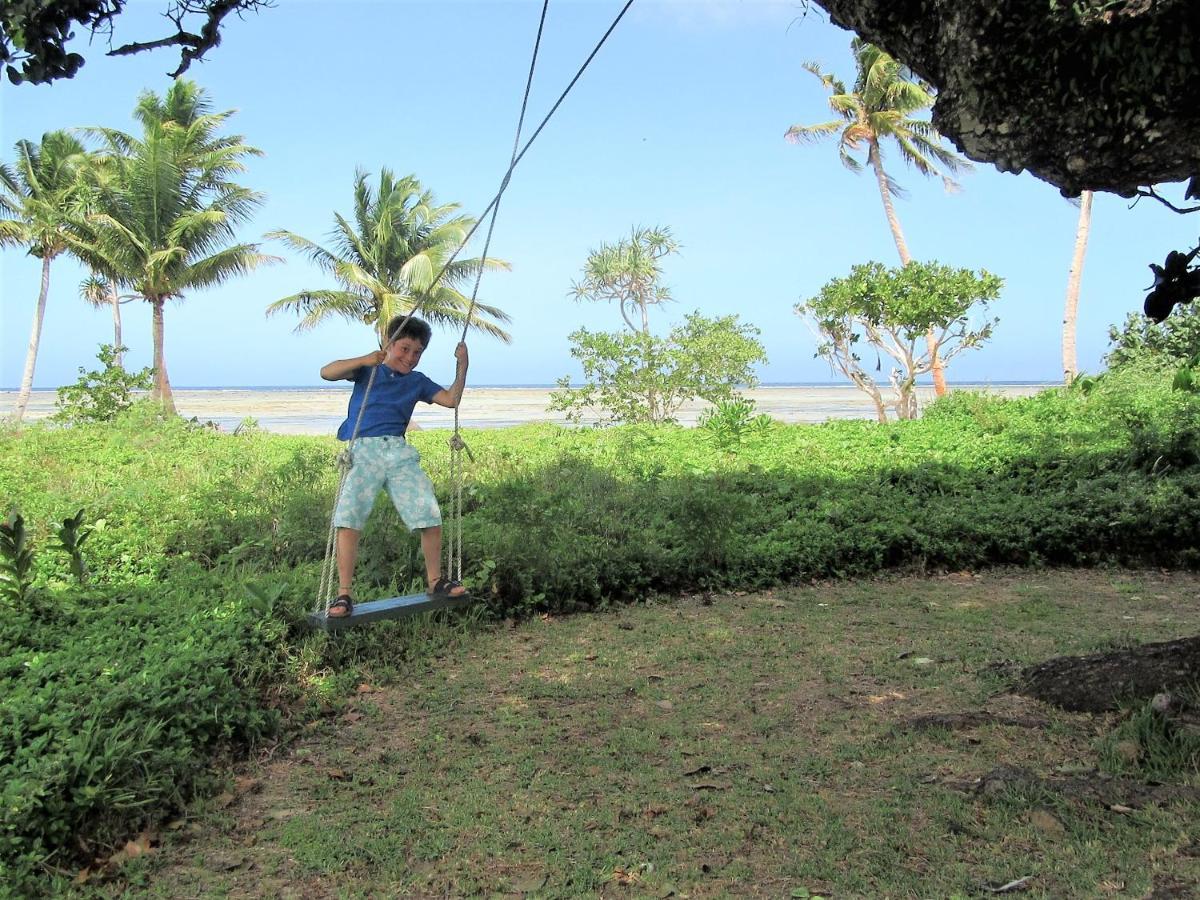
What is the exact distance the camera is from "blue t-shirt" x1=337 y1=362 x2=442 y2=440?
16.0 feet

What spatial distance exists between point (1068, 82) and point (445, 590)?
3.30m

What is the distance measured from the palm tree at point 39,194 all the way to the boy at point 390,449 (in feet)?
89.9

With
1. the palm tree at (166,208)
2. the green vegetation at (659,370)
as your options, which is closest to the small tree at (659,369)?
the green vegetation at (659,370)

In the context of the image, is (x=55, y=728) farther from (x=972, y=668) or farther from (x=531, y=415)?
(x=531, y=415)

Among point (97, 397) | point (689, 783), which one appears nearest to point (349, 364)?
point (689, 783)

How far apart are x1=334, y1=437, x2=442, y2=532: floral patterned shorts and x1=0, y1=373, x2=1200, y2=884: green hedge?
64 cm

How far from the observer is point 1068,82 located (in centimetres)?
288

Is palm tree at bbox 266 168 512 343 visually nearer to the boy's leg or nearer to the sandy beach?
the sandy beach

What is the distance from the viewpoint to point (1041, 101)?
294 centimetres

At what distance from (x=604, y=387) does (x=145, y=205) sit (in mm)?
15124

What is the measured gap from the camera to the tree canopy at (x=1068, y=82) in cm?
276

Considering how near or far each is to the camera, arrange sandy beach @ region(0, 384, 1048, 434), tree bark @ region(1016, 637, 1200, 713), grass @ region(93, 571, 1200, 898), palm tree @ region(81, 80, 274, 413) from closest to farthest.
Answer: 1. grass @ region(93, 571, 1200, 898)
2. tree bark @ region(1016, 637, 1200, 713)
3. palm tree @ region(81, 80, 274, 413)
4. sandy beach @ region(0, 384, 1048, 434)

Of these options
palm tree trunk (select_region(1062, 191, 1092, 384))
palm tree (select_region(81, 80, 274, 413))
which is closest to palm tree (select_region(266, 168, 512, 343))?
palm tree (select_region(81, 80, 274, 413))

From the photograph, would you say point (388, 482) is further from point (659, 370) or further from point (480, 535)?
point (659, 370)
